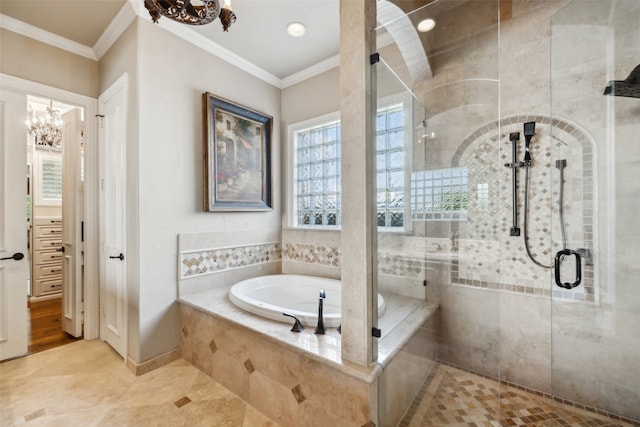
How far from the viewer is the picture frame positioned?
2.50 meters

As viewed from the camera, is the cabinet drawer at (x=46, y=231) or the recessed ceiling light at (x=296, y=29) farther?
the cabinet drawer at (x=46, y=231)

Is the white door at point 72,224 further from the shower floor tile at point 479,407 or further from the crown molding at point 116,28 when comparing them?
the shower floor tile at point 479,407

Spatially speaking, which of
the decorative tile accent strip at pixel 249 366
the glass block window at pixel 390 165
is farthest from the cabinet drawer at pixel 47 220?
the glass block window at pixel 390 165

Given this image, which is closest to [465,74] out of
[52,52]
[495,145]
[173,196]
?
[495,145]

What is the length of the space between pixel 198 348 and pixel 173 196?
4.03ft

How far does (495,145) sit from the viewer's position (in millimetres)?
1911

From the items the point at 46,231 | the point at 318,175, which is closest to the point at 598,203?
the point at 318,175

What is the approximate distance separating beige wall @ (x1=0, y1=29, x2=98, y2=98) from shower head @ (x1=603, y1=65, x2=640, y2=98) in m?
3.96

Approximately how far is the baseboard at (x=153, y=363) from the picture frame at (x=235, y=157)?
1222mm

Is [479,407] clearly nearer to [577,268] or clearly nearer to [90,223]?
[577,268]

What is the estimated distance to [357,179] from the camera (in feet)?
4.39

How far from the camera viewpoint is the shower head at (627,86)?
150 cm

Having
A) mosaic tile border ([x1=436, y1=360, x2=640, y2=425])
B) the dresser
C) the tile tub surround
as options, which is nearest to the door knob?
the tile tub surround

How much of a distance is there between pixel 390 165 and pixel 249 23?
1798 millimetres
